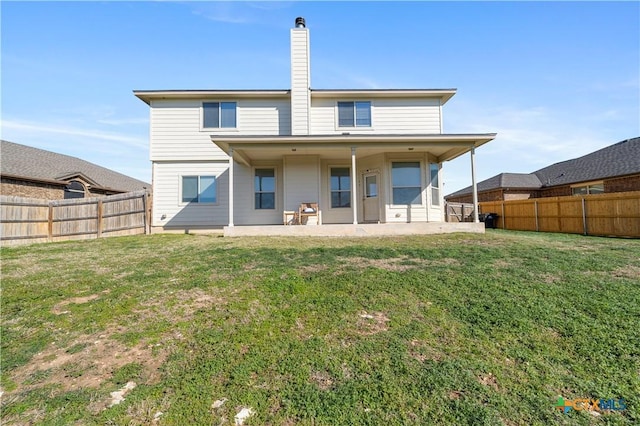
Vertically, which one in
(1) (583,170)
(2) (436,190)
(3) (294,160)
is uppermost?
(1) (583,170)

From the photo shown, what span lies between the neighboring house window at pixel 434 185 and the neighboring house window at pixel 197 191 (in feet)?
29.0

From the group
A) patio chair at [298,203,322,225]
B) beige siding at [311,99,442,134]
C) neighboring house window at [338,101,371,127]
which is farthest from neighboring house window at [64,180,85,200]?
neighboring house window at [338,101,371,127]

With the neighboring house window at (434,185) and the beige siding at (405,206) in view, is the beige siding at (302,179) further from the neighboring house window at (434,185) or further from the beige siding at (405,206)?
the neighboring house window at (434,185)

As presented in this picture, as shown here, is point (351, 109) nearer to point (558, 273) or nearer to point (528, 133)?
point (558, 273)

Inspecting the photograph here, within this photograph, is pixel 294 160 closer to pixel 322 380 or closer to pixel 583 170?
pixel 322 380

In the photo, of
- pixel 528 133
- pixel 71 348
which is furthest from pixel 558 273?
pixel 528 133

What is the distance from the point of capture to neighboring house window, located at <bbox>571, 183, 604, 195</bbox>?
17.3 metres

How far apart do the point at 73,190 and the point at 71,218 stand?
8.53 metres

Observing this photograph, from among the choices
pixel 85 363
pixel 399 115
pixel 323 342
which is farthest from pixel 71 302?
pixel 399 115

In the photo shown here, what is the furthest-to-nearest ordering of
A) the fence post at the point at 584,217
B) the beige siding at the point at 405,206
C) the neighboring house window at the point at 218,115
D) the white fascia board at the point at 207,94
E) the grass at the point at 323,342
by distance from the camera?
the neighboring house window at the point at 218,115
the white fascia board at the point at 207,94
the fence post at the point at 584,217
the beige siding at the point at 405,206
the grass at the point at 323,342

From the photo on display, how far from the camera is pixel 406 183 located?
37.0 feet

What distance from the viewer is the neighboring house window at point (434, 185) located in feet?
37.6

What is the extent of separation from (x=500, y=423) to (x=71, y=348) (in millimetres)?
3957

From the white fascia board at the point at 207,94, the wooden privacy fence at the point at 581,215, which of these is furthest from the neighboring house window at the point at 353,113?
the wooden privacy fence at the point at 581,215
